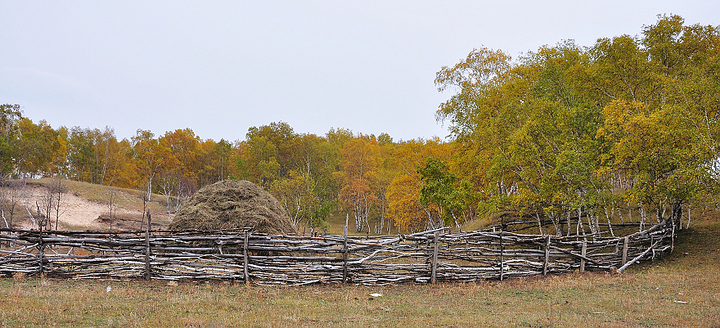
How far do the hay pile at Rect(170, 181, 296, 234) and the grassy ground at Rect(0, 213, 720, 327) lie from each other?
467 centimetres

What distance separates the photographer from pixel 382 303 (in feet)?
26.5

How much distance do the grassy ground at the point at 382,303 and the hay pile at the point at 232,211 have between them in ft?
15.3

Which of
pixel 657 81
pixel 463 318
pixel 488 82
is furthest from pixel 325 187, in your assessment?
pixel 463 318

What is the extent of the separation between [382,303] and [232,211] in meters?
8.37

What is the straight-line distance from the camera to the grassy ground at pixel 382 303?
628 cm

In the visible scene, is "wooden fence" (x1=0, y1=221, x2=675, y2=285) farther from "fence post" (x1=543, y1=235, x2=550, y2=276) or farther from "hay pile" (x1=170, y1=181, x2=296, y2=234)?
"hay pile" (x1=170, y1=181, x2=296, y2=234)

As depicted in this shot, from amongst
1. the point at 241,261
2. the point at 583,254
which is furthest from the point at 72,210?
the point at 583,254

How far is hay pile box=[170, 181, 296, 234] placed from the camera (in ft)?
47.2

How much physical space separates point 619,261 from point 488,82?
554 inches

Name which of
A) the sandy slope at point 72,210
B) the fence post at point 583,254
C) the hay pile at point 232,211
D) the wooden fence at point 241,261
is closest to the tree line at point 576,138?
the fence post at point 583,254

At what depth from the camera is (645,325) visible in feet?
20.8

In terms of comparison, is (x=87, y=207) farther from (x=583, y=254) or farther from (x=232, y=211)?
(x=583, y=254)

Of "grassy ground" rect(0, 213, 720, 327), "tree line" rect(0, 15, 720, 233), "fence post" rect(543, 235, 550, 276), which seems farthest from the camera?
"tree line" rect(0, 15, 720, 233)

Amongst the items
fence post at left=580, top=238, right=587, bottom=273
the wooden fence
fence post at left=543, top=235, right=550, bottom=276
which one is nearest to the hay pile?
the wooden fence
